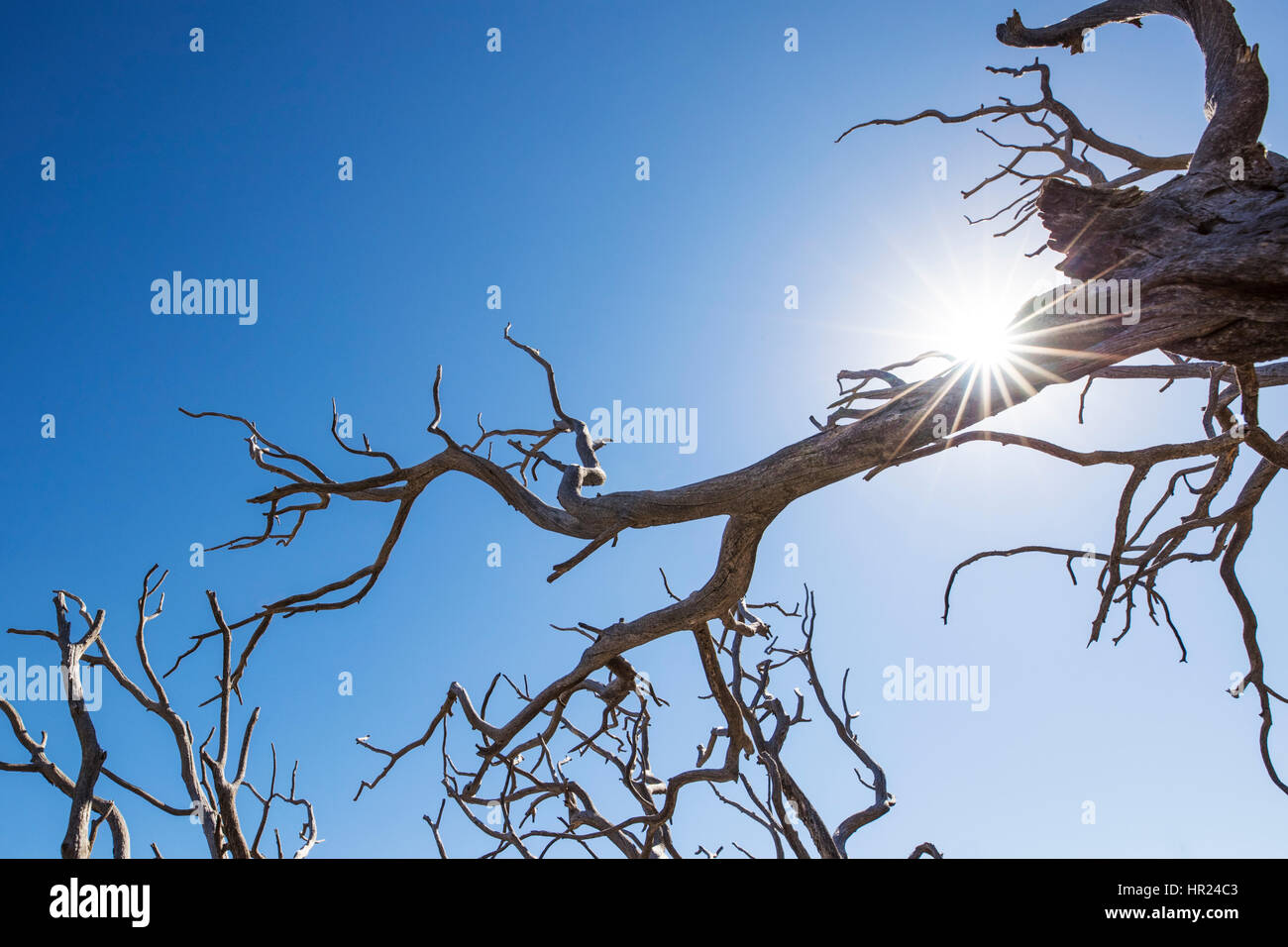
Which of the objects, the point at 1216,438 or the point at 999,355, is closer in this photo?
the point at 999,355

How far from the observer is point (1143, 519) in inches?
138

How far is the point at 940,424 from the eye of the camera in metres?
2.12

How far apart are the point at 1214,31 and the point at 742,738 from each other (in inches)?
133

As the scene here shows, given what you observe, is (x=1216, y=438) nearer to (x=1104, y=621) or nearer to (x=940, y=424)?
(x=1104, y=621)

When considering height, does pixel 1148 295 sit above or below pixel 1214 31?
below

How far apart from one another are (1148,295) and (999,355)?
52 centimetres
